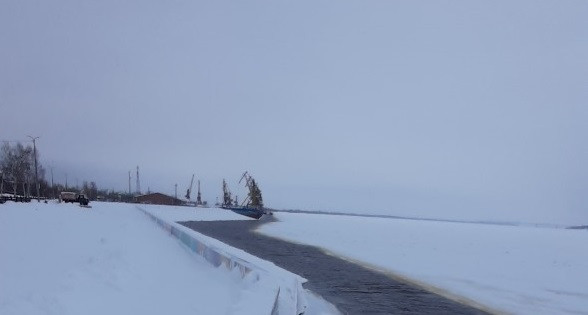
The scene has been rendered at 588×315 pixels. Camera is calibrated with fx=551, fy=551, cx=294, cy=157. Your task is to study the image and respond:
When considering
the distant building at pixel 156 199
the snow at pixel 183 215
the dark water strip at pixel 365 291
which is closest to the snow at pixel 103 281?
the dark water strip at pixel 365 291

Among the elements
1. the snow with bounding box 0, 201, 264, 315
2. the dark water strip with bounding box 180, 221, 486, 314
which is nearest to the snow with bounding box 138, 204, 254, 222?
the dark water strip with bounding box 180, 221, 486, 314

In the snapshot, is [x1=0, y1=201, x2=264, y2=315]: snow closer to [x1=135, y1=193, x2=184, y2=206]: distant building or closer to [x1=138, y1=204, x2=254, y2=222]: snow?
[x1=138, y1=204, x2=254, y2=222]: snow

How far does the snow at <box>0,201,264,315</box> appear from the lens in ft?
32.9

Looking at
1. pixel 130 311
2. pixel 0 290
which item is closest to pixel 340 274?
pixel 130 311

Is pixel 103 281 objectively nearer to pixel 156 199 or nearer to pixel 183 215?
pixel 183 215

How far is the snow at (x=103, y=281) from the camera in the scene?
10.0 metres

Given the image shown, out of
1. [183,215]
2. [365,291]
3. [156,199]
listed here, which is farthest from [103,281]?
[156,199]

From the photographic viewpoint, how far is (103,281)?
12.7 meters

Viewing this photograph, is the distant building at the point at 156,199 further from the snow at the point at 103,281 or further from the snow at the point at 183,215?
the snow at the point at 103,281

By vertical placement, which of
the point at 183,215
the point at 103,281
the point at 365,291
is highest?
the point at 103,281

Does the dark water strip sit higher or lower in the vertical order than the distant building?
lower

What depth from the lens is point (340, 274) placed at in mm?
21828

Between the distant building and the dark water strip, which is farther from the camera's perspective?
the distant building

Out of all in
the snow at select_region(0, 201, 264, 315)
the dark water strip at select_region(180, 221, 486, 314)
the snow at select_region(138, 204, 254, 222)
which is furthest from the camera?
the snow at select_region(138, 204, 254, 222)
